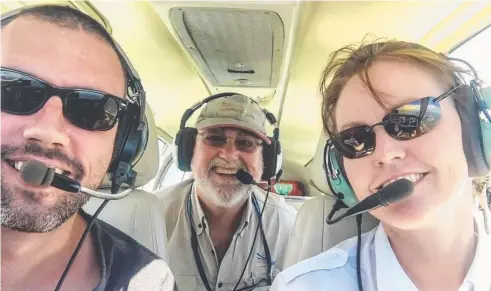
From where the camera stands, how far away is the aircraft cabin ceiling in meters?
1.45

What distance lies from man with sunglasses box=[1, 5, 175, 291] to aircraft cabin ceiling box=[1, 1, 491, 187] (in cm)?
31

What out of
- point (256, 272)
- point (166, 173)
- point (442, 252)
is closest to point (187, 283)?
point (256, 272)

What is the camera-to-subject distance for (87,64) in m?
0.93

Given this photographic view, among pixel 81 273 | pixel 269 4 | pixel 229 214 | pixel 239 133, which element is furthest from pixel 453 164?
pixel 229 214

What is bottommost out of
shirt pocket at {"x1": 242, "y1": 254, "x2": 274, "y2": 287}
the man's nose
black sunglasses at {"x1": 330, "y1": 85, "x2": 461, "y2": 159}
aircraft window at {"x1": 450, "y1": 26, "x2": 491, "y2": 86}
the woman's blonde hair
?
shirt pocket at {"x1": 242, "y1": 254, "x2": 274, "y2": 287}

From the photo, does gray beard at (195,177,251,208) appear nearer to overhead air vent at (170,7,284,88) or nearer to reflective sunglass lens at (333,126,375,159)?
overhead air vent at (170,7,284,88)

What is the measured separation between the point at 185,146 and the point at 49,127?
1148mm

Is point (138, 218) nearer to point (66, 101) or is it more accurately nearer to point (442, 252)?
point (66, 101)

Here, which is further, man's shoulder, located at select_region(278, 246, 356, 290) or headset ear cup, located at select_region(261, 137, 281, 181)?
headset ear cup, located at select_region(261, 137, 281, 181)

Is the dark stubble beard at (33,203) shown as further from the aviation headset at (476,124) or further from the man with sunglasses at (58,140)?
the aviation headset at (476,124)

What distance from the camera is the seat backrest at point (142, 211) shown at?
138 centimetres

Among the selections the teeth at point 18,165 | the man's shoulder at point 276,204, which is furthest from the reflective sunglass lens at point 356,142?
the man's shoulder at point 276,204

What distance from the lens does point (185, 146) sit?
1961 millimetres

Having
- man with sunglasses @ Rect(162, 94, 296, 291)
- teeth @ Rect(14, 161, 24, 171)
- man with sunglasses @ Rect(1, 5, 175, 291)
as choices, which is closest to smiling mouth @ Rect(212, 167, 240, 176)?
man with sunglasses @ Rect(162, 94, 296, 291)
